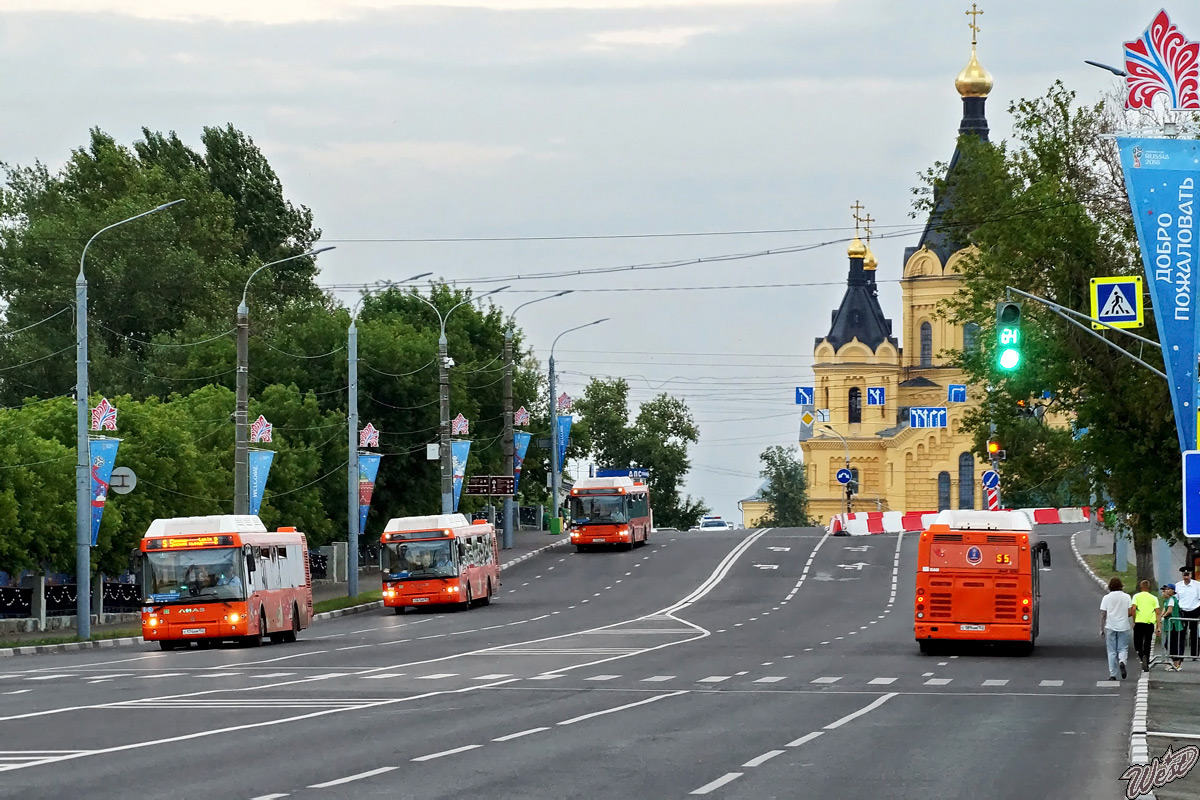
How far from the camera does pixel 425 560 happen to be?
5297 cm

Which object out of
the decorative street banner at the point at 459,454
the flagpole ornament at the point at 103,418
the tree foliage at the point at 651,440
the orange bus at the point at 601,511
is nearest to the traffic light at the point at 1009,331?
the flagpole ornament at the point at 103,418

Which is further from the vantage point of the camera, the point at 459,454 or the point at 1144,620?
the point at 459,454

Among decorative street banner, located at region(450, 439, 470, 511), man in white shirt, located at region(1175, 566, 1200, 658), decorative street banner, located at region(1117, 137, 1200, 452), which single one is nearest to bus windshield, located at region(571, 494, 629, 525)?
decorative street banner, located at region(450, 439, 470, 511)

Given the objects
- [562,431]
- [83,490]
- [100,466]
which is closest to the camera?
[83,490]

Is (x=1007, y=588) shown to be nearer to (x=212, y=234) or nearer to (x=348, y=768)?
(x=348, y=768)

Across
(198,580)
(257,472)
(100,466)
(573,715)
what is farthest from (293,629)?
(573,715)

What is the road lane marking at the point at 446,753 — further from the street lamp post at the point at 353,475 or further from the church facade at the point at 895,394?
the church facade at the point at 895,394

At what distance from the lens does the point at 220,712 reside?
2255 cm

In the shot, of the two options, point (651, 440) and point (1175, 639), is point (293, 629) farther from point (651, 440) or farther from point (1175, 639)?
point (651, 440)

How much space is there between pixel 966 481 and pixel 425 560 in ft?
302

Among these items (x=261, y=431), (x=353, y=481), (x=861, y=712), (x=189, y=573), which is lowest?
(x=861, y=712)

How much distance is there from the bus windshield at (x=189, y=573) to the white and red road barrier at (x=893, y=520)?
171 feet

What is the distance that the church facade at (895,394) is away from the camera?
459ft

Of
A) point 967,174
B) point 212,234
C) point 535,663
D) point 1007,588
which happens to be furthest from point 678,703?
point 212,234
